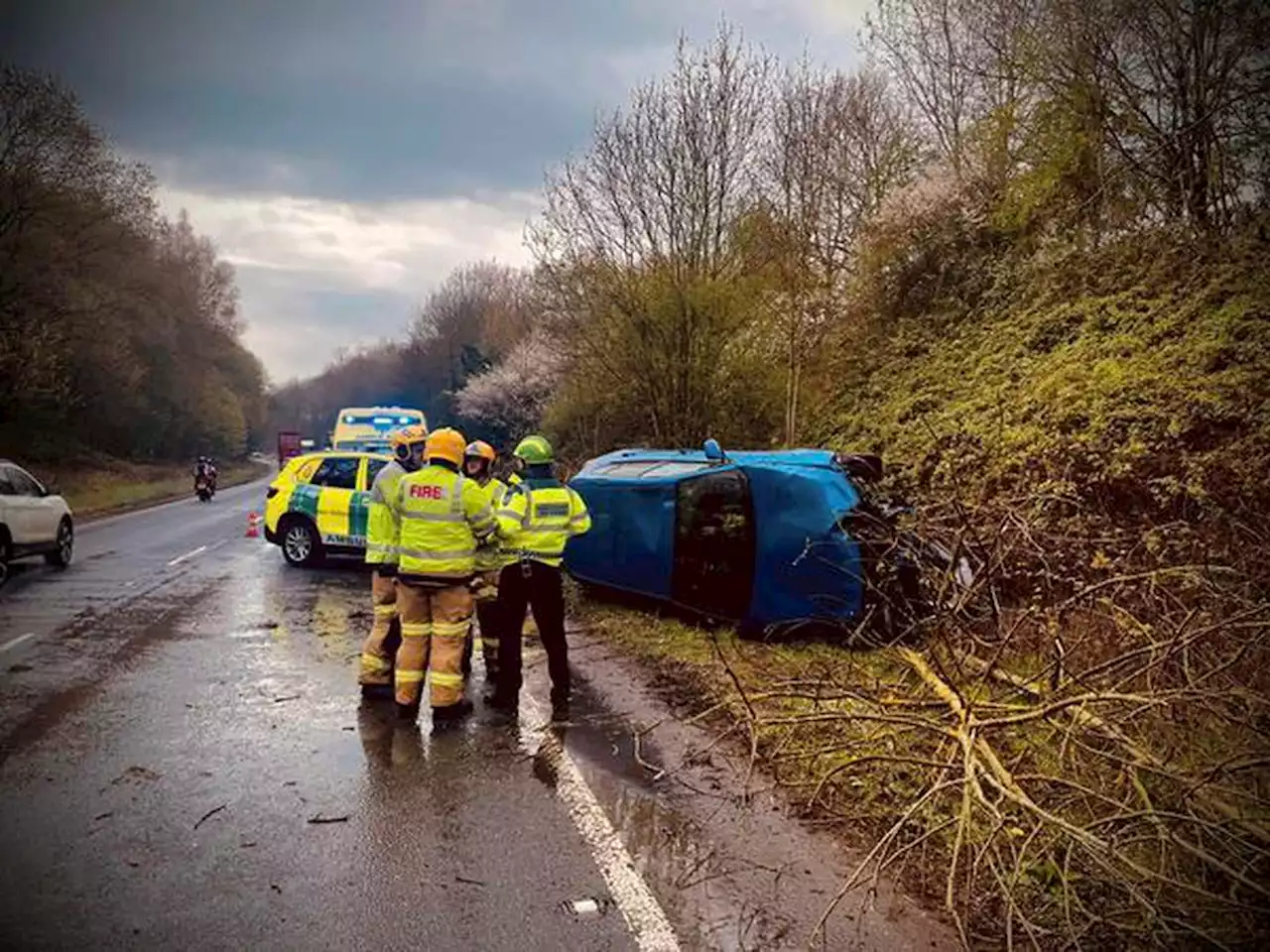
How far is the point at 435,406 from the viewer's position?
63000mm

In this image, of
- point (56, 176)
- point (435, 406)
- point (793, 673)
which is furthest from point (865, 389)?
point (435, 406)

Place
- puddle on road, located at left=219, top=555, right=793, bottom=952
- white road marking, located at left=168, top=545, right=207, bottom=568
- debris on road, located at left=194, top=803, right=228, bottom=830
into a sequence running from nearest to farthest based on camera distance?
puddle on road, located at left=219, top=555, right=793, bottom=952 → debris on road, located at left=194, top=803, right=228, bottom=830 → white road marking, located at left=168, top=545, right=207, bottom=568

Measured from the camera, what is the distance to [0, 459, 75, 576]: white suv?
12.3 m

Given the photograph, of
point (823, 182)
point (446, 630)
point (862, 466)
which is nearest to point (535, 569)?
point (446, 630)

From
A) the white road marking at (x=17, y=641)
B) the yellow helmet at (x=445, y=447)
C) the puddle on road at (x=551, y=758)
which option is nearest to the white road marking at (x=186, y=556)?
the puddle on road at (x=551, y=758)

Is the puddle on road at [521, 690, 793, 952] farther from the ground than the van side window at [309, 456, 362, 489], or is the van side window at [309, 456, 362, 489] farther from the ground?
the van side window at [309, 456, 362, 489]

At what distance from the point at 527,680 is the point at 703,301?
10156 millimetres

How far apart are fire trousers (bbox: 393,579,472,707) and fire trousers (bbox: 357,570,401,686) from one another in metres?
0.51

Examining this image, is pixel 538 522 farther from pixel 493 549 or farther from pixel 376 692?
pixel 376 692

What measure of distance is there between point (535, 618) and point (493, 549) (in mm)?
607

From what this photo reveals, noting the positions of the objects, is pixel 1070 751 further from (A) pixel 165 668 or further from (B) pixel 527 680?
(A) pixel 165 668

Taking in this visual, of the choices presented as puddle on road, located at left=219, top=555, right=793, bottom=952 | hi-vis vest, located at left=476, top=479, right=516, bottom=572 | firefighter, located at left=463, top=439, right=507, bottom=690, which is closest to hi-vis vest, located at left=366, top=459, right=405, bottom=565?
hi-vis vest, located at left=476, top=479, right=516, bottom=572

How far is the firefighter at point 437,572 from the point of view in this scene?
20.5 ft

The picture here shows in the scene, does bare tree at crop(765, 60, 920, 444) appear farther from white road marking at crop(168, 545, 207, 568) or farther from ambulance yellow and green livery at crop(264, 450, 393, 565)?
white road marking at crop(168, 545, 207, 568)
